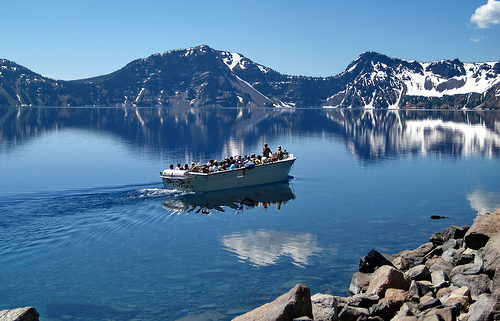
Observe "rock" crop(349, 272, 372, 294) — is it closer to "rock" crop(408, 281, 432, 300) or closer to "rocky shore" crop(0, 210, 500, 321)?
"rocky shore" crop(0, 210, 500, 321)

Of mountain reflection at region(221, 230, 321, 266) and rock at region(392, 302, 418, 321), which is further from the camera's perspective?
mountain reflection at region(221, 230, 321, 266)

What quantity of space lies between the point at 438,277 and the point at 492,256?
2177 mm

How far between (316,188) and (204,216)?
14354 millimetres

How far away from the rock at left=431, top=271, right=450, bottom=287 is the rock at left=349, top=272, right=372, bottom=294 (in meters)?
2.69

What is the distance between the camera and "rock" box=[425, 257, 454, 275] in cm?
1908

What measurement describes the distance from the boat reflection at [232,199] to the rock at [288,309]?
19.2 meters

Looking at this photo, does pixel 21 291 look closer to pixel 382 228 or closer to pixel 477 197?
pixel 382 228

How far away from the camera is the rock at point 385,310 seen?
1544 cm

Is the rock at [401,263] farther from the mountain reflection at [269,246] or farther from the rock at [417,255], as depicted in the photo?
the mountain reflection at [269,246]

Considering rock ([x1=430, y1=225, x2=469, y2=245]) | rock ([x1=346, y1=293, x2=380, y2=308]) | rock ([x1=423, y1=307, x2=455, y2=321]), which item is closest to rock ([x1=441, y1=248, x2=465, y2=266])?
rock ([x1=430, y1=225, x2=469, y2=245])

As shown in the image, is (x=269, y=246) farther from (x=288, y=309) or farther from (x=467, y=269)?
(x=288, y=309)

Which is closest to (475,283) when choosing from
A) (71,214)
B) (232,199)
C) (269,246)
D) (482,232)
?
(482,232)

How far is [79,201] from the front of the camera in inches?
1378

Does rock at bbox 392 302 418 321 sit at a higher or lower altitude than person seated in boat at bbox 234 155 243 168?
lower
